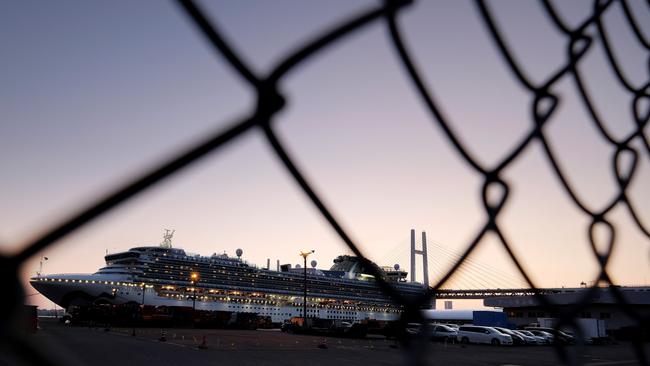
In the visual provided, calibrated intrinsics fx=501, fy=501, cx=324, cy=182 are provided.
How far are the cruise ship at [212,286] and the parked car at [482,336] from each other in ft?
66.4

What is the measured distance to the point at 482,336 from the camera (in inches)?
1046

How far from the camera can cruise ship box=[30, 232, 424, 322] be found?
53031mm

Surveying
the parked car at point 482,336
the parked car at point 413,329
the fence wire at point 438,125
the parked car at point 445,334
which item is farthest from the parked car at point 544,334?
the parked car at point 413,329

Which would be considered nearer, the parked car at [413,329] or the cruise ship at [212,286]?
the parked car at [413,329]

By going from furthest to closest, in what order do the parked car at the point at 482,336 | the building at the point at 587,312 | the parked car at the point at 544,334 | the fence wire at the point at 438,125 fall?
the building at the point at 587,312 < the parked car at the point at 544,334 < the parked car at the point at 482,336 < the fence wire at the point at 438,125

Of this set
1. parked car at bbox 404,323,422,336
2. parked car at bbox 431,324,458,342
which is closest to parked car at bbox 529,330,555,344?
parked car at bbox 431,324,458,342

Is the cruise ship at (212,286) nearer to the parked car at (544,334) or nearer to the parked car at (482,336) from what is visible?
the parked car at (544,334)

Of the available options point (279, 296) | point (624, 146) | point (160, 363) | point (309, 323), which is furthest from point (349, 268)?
point (624, 146)

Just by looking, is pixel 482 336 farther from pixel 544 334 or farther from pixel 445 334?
pixel 544 334

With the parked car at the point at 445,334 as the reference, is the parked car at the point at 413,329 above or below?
above

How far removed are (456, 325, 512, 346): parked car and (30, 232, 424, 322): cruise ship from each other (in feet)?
66.4

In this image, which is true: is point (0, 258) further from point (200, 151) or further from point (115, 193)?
point (200, 151)

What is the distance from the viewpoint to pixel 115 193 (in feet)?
2.04

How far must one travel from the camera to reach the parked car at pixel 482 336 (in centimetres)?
2559
